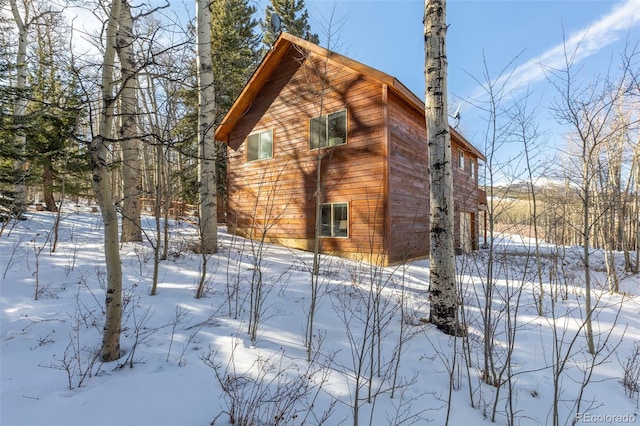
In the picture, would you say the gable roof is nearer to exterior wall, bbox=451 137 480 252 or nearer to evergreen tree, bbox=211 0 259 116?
exterior wall, bbox=451 137 480 252

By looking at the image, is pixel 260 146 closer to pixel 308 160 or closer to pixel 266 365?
pixel 308 160

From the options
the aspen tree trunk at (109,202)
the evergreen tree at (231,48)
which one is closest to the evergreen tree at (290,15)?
the evergreen tree at (231,48)

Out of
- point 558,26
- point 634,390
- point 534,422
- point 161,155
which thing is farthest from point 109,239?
point 634,390

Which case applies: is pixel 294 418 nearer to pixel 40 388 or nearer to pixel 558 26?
pixel 40 388

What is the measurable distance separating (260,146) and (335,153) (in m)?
3.53

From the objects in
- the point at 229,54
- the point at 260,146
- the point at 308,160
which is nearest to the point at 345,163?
the point at 308,160

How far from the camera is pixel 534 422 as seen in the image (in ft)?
8.02

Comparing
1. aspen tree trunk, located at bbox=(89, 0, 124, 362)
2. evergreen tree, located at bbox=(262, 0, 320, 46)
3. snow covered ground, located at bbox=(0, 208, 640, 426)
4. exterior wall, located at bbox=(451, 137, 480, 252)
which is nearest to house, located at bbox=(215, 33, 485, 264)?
exterior wall, located at bbox=(451, 137, 480, 252)

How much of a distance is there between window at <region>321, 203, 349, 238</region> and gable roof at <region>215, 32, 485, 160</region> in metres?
3.79

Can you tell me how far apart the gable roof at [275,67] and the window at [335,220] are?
149 inches

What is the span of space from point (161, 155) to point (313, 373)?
3.49 m

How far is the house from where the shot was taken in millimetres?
8078

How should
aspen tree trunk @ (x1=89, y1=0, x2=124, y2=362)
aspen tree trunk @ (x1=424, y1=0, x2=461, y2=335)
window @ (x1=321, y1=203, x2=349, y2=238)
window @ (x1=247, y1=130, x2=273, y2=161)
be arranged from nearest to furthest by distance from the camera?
1. aspen tree trunk @ (x1=89, y1=0, x2=124, y2=362)
2. aspen tree trunk @ (x1=424, y1=0, x2=461, y2=335)
3. window @ (x1=321, y1=203, x2=349, y2=238)
4. window @ (x1=247, y1=130, x2=273, y2=161)

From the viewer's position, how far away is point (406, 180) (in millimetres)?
8867
